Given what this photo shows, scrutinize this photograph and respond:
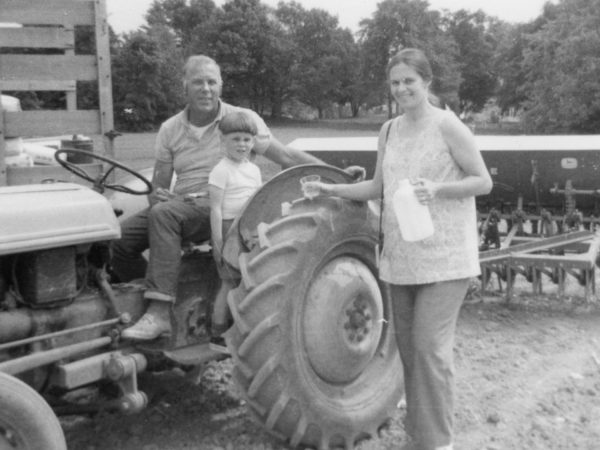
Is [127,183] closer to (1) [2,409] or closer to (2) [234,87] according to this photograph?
(1) [2,409]

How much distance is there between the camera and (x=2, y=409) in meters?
2.67

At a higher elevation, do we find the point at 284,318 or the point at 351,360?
the point at 284,318

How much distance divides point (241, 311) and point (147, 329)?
46 centimetres

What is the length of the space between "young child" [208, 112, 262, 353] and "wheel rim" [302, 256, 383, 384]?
0.40 m

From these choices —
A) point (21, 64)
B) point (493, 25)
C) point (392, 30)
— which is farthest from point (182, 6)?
point (21, 64)

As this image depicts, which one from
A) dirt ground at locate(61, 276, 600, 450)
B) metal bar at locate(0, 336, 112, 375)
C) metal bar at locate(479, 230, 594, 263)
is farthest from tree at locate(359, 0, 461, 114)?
metal bar at locate(0, 336, 112, 375)

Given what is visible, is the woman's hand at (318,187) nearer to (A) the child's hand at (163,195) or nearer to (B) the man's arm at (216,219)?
(B) the man's arm at (216,219)

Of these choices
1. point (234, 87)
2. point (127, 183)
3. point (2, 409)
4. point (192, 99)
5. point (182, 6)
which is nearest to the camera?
point (2, 409)

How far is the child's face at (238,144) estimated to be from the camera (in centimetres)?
372

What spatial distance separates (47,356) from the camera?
10.2 ft

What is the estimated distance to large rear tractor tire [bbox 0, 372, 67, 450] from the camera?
2.68m

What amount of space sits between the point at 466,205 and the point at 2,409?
1.94m

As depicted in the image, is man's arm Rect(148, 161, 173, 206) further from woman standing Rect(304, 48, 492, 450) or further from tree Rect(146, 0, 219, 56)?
tree Rect(146, 0, 219, 56)

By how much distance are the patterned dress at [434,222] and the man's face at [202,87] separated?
1109mm
